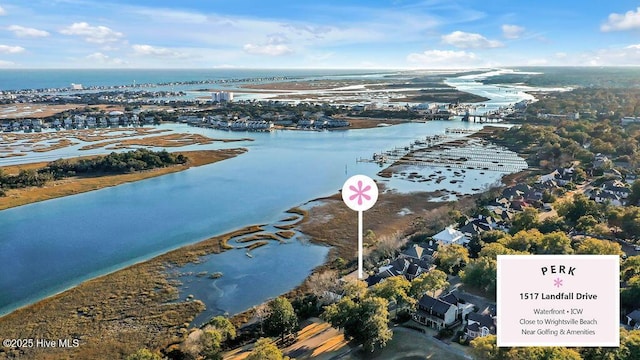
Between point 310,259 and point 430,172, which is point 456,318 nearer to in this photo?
point 310,259

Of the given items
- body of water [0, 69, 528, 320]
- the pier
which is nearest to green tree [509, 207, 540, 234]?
body of water [0, 69, 528, 320]

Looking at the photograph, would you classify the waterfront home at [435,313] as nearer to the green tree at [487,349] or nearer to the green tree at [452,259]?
the green tree at [487,349]

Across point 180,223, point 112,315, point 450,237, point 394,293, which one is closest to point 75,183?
point 180,223

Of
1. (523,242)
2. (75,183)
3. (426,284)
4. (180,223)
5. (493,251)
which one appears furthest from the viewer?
(75,183)

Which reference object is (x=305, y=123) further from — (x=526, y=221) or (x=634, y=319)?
(x=634, y=319)

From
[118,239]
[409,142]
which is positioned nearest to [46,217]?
[118,239]

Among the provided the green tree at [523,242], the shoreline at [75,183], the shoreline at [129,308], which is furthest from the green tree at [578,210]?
the shoreline at [75,183]

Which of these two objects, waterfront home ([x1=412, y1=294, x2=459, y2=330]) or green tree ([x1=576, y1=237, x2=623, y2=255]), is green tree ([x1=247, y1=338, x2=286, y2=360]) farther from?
green tree ([x1=576, y1=237, x2=623, y2=255])
